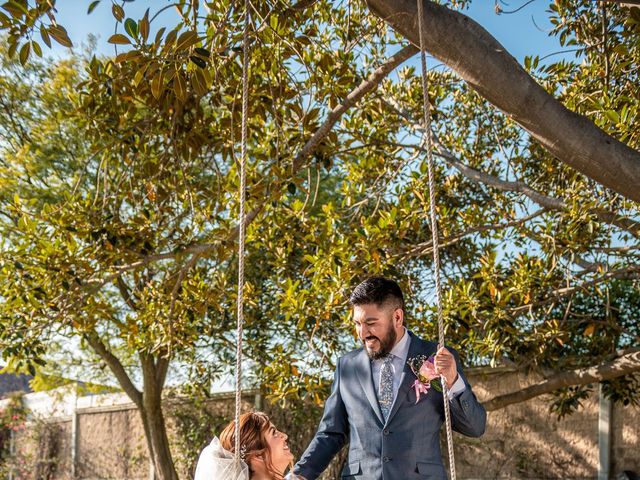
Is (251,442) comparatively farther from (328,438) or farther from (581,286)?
(581,286)

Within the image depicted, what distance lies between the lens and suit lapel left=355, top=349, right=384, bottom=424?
109 inches

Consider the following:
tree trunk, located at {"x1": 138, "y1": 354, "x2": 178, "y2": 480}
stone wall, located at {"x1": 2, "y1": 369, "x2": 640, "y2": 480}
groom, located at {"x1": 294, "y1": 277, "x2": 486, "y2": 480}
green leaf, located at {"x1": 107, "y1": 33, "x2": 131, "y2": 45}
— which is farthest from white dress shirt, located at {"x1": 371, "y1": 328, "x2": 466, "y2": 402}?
tree trunk, located at {"x1": 138, "y1": 354, "x2": 178, "y2": 480}

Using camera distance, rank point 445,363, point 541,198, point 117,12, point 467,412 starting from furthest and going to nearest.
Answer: point 541,198 < point 117,12 < point 467,412 < point 445,363

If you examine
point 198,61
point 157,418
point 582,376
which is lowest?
point 157,418

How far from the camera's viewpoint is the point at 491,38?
298 centimetres

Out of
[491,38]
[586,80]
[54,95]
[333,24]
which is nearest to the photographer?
[491,38]

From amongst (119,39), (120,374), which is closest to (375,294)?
(119,39)

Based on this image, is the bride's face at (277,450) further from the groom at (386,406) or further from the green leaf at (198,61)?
the green leaf at (198,61)

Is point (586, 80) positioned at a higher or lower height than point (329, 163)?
higher

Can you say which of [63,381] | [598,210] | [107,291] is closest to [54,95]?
[107,291]

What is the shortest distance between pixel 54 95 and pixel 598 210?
22.8ft

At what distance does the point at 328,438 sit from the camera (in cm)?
295

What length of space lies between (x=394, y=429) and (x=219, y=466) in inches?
23.1

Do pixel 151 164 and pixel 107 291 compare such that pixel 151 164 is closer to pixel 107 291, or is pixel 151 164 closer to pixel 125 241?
pixel 125 241
